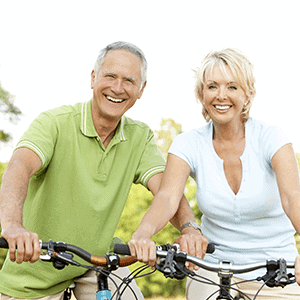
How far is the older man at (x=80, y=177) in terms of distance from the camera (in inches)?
111

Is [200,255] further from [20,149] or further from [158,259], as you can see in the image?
[20,149]

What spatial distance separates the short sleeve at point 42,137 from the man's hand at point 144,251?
2.80ft

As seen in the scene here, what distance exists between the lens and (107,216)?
2.89m

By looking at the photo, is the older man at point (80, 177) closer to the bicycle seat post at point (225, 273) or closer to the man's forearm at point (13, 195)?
the man's forearm at point (13, 195)

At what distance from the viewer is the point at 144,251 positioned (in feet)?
7.09

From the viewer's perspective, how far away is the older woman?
2.68m

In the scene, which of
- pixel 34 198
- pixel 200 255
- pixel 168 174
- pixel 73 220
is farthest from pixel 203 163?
pixel 34 198

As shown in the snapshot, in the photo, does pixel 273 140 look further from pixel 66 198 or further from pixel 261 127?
pixel 66 198

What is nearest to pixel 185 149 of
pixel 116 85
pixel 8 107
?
pixel 116 85

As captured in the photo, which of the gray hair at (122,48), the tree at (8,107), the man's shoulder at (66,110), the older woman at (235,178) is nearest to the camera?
the older woman at (235,178)

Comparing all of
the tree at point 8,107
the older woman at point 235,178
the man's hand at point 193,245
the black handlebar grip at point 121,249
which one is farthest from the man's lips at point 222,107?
the tree at point 8,107

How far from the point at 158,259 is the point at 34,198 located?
1.08 meters

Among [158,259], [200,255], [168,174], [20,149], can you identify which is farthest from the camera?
[168,174]

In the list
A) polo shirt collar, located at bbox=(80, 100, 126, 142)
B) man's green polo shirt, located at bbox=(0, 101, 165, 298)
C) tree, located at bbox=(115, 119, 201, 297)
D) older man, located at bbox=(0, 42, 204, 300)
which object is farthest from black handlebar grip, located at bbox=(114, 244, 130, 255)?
tree, located at bbox=(115, 119, 201, 297)
